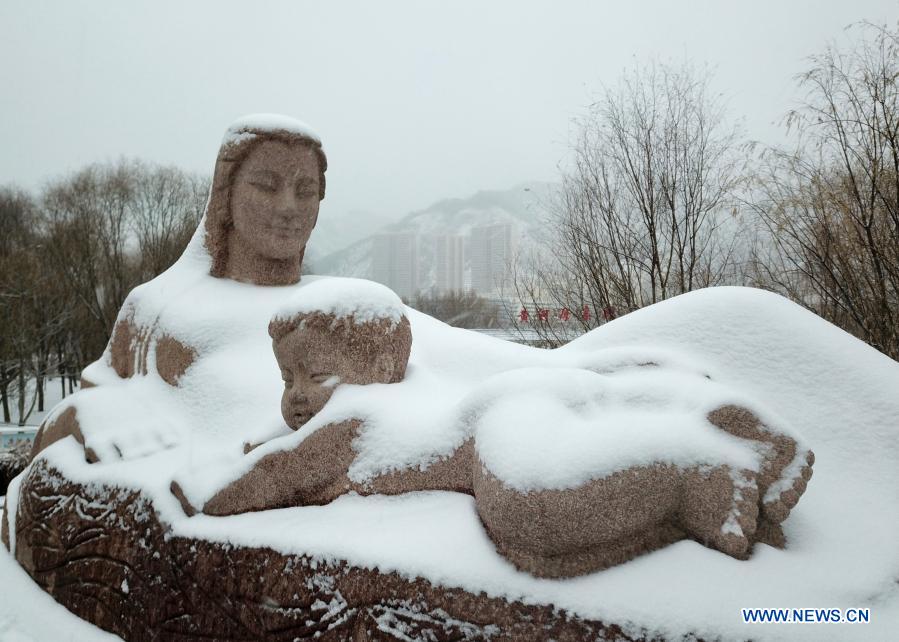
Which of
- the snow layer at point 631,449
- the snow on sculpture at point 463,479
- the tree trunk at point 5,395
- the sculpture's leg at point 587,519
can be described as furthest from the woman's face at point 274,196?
the tree trunk at point 5,395

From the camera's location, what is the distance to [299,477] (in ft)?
8.29

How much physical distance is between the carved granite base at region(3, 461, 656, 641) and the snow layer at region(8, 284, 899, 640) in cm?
6

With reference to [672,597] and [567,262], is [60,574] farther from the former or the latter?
[567,262]

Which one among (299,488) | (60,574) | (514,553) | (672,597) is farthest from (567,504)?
(60,574)

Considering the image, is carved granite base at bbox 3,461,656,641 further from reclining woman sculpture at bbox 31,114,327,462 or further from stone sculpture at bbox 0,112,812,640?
reclining woman sculpture at bbox 31,114,327,462

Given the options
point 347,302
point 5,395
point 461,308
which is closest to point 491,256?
point 461,308

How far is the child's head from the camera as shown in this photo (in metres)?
2.58

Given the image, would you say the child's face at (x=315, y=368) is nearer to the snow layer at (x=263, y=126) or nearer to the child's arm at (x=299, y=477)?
the child's arm at (x=299, y=477)

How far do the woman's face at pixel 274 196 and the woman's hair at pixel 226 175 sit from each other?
0.03 m

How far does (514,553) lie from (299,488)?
3.25 feet

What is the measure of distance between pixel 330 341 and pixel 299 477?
0.57 meters

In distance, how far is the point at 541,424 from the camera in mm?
2111

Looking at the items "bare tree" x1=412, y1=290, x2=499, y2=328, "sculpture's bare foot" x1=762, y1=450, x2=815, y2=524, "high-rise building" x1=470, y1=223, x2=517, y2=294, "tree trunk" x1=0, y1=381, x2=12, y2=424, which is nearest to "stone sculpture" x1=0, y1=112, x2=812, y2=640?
"sculpture's bare foot" x1=762, y1=450, x2=815, y2=524

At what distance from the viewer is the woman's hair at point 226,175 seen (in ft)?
12.5
